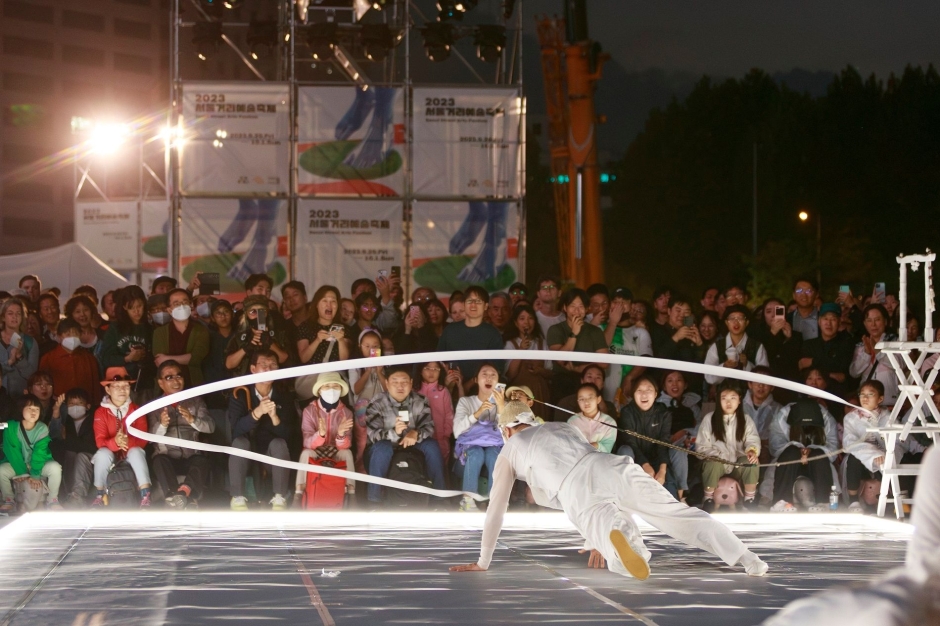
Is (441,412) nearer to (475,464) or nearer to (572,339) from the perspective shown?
(475,464)

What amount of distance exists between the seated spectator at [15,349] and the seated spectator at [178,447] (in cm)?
137

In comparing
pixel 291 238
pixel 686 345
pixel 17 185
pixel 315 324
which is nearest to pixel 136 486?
pixel 315 324

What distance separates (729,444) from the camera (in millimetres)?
10906

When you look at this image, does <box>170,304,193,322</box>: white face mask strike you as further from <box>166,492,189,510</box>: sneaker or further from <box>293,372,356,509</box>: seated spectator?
<box>166,492,189,510</box>: sneaker

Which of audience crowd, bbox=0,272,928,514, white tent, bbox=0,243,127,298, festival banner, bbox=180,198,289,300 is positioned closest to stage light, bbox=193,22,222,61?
festival banner, bbox=180,198,289,300

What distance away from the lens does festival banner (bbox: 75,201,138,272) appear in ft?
90.0

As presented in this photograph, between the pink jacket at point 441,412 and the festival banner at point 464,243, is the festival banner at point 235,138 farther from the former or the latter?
the pink jacket at point 441,412

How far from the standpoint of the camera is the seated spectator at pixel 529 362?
11.3m

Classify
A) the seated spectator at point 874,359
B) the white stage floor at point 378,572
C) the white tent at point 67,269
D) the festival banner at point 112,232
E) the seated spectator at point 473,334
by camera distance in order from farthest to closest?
the festival banner at point 112,232
the white tent at point 67,269
the seated spectator at point 874,359
the seated spectator at point 473,334
the white stage floor at point 378,572

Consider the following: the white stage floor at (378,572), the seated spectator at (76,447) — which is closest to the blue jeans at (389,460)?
the white stage floor at (378,572)

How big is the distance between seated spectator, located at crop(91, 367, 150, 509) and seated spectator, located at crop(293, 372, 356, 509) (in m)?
1.33

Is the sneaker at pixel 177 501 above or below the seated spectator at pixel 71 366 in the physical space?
below

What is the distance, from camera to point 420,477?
1083 cm

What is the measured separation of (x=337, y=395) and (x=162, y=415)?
5.08 feet
